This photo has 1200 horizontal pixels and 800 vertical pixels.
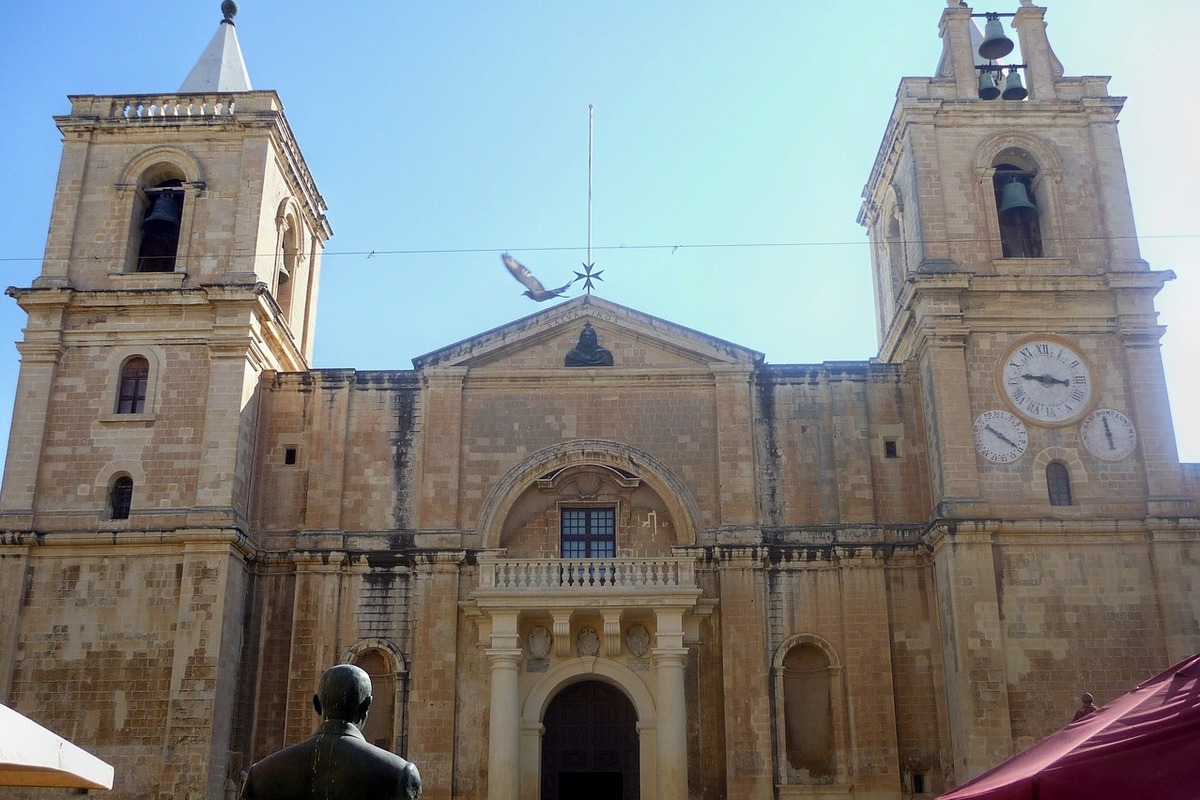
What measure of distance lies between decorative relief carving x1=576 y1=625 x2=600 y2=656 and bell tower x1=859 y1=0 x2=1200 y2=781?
6762mm

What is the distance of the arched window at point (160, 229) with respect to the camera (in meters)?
27.2

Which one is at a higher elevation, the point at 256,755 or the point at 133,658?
the point at 133,658

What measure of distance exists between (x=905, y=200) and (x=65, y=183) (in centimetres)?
1885

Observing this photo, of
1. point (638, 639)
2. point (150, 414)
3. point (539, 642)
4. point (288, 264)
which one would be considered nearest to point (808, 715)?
point (638, 639)

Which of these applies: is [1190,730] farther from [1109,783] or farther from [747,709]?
[747,709]

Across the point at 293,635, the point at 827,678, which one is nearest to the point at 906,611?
the point at 827,678

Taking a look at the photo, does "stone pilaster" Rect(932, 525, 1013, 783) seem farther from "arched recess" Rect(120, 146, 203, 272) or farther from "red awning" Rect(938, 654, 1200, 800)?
"arched recess" Rect(120, 146, 203, 272)

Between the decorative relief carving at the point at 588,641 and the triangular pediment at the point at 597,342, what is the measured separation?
5.89m

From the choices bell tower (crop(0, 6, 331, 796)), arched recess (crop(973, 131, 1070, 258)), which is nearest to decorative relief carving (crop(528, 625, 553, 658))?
bell tower (crop(0, 6, 331, 796))

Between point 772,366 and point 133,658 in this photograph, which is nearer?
point 133,658

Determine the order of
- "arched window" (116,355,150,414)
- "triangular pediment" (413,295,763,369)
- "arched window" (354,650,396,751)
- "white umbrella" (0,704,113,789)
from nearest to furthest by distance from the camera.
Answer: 1. "white umbrella" (0,704,113,789)
2. "arched window" (354,650,396,751)
3. "arched window" (116,355,150,414)
4. "triangular pediment" (413,295,763,369)

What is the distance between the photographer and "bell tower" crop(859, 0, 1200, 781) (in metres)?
23.1

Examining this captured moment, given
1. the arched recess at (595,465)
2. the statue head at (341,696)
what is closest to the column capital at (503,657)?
the arched recess at (595,465)

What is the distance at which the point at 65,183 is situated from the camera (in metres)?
27.2
